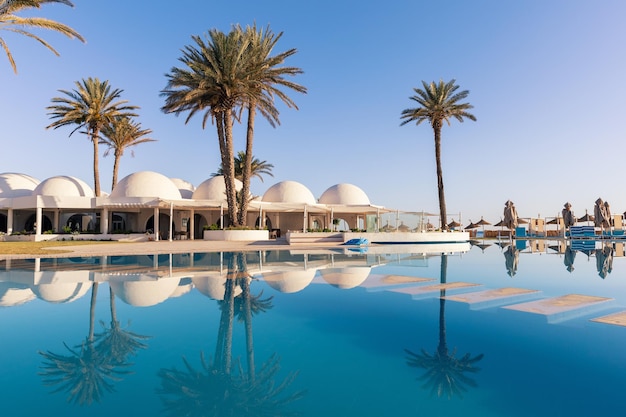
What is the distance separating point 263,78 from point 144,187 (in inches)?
546

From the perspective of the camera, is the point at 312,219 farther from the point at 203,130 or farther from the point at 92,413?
the point at 92,413

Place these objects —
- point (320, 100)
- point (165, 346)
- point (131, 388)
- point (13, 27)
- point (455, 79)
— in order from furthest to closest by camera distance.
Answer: point (455, 79), point (320, 100), point (13, 27), point (165, 346), point (131, 388)

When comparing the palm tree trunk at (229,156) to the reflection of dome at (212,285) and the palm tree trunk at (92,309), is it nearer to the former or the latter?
the reflection of dome at (212,285)

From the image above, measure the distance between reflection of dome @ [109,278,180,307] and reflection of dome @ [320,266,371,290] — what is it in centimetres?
366

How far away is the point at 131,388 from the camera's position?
11.2ft

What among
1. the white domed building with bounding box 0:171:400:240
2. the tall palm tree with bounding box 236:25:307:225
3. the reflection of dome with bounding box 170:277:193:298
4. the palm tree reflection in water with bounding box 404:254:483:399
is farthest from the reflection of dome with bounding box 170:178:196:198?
the palm tree reflection in water with bounding box 404:254:483:399

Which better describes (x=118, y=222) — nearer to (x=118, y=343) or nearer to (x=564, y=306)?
(x=118, y=343)

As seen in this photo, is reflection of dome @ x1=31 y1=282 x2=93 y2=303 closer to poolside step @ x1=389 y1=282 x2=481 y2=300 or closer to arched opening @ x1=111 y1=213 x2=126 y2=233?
poolside step @ x1=389 y1=282 x2=481 y2=300

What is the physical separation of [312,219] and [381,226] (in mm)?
11882

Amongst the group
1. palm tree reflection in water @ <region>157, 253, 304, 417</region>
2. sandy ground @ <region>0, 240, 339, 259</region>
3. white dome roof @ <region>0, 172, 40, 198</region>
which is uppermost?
white dome roof @ <region>0, 172, 40, 198</region>

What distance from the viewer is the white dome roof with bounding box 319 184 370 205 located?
38.4 metres

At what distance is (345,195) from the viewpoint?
38.7 m

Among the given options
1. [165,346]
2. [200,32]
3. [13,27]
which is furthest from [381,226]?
[165,346]

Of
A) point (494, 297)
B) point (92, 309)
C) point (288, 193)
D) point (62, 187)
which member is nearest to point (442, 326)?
point (494, 297)
